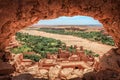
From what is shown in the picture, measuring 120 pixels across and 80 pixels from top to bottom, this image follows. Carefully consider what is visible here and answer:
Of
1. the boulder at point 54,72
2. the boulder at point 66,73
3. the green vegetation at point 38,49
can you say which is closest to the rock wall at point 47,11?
the boulder at point 54,72

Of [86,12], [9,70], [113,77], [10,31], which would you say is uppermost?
[86,12]

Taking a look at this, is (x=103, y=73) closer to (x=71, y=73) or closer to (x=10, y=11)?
(x=71, y=73)

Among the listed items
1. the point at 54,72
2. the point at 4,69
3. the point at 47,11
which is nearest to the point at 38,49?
the point at 54,72

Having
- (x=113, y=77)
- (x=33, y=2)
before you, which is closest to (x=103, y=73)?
(x=113, y=77)

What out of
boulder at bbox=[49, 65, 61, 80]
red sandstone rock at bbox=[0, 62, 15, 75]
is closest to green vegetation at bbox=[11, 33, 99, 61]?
boulder at bbox=[49, 65, 61, 80]

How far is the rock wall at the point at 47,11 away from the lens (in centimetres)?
783

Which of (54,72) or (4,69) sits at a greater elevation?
(4,69)

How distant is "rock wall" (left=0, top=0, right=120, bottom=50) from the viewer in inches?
308

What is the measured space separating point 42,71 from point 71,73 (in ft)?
4.51

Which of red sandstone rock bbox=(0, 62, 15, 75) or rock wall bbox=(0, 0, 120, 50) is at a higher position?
rock wall bbox=(0, 0, 120, 50)

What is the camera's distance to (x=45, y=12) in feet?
27.8

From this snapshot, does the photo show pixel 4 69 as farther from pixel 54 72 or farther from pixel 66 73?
pixel 66 73

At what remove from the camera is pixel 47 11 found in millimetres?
8422

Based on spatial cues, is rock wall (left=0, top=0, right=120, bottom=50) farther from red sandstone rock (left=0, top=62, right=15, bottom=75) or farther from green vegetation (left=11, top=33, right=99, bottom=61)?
green vegetation (left=11, top=33, right=99, bottom=61)
